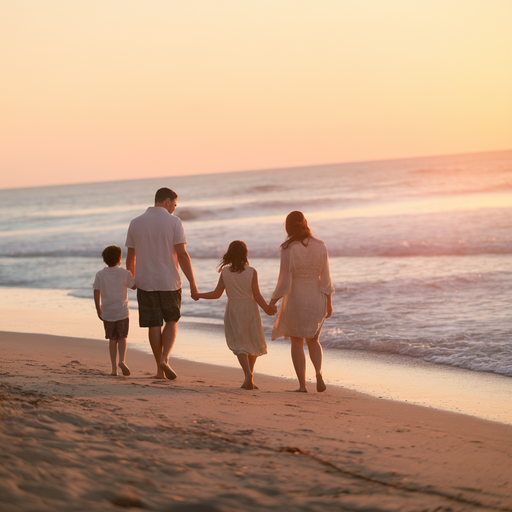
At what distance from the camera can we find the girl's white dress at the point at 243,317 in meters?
5.10

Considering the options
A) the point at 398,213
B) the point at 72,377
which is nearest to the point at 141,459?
the point at 72,377

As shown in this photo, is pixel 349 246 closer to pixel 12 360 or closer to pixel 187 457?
pixel 12 360

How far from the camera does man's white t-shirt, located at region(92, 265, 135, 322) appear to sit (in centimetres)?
528

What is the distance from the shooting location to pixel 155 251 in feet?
16.6

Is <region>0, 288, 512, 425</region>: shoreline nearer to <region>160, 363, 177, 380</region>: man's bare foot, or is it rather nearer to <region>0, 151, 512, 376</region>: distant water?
<region>0, 151, 512, 376</region>: distant water

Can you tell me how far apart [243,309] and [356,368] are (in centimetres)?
181

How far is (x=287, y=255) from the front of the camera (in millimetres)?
5148

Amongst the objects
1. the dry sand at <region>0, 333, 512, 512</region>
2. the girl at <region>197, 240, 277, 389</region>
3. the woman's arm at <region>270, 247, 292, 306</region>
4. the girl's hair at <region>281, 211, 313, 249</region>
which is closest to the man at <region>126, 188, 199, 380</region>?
the girl at <region>197, 240, 277, 389</region>

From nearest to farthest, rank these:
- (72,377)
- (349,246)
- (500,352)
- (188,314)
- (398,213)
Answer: (72,377), (500,352), (188,314), (349,246), (398,213)

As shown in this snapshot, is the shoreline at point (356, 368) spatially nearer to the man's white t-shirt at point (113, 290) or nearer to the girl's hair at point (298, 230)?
the man's white t-shirt at point (113, 290)

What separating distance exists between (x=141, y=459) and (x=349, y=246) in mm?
17138

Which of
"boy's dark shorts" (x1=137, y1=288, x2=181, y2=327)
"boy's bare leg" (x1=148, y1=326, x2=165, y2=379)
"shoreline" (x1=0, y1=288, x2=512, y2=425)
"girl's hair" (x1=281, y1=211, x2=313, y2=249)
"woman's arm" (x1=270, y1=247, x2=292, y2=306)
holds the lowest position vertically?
"shoreline" (x1=0, y1=288, x2=512, y2=425)

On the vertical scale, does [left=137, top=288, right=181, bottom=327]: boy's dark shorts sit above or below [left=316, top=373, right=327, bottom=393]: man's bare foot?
above

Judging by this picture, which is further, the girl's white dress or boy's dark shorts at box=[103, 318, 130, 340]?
boy's dark shorts at box=[103, 318, 130, 340]
